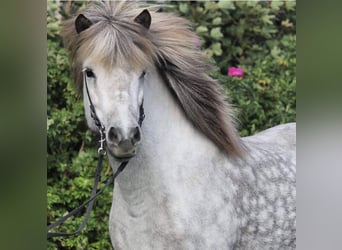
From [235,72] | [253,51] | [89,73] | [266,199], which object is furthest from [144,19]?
→ [253,51]

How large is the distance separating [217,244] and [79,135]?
1.73m

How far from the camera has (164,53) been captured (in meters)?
1.94

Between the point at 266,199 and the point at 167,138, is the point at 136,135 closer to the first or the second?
the point at 167,138

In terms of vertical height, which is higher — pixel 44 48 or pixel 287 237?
pixel 44 48

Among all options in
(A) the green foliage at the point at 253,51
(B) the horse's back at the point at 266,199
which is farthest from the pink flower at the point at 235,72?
(B) the horse's back at the point at 266,199

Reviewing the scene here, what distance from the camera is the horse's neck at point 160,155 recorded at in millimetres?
1916

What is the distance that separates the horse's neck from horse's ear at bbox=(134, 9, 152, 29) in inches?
6.3

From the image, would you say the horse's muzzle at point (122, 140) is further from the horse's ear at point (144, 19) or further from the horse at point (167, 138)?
the horse's ear at point (144, 19)

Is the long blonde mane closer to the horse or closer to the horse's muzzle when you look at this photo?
the horse

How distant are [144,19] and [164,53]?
0.46ft

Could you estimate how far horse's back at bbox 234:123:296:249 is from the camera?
2.07 metres
